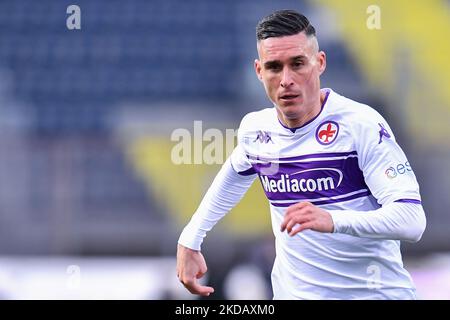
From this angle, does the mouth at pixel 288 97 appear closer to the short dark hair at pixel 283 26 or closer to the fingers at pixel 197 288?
the short dark hair at pixel 283 26

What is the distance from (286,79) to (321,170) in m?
0.37

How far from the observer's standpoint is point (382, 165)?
2.96 m

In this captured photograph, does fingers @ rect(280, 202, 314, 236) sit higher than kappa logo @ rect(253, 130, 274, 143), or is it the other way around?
kappa logo @ rect(253, 130, 274, 143)

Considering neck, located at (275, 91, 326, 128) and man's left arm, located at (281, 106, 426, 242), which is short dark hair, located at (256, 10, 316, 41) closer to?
neck, located at (275, 91, 326, 128)

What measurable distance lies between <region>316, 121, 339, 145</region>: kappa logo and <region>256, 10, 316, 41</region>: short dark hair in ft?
1.20

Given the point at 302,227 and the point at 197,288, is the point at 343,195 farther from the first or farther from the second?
the point at 197,288

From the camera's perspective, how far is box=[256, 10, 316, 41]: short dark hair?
3201 mm

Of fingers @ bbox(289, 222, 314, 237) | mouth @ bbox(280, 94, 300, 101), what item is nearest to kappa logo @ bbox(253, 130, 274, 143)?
mouth @ bbox(280, 94, 300, 101)

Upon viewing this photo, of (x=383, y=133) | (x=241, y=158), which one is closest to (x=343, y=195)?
(x=383, y=133)

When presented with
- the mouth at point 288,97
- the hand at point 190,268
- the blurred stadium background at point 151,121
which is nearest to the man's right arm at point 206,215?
the hand at point 190,268

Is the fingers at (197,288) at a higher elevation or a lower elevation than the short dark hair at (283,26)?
lower

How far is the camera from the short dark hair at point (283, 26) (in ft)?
10.5
